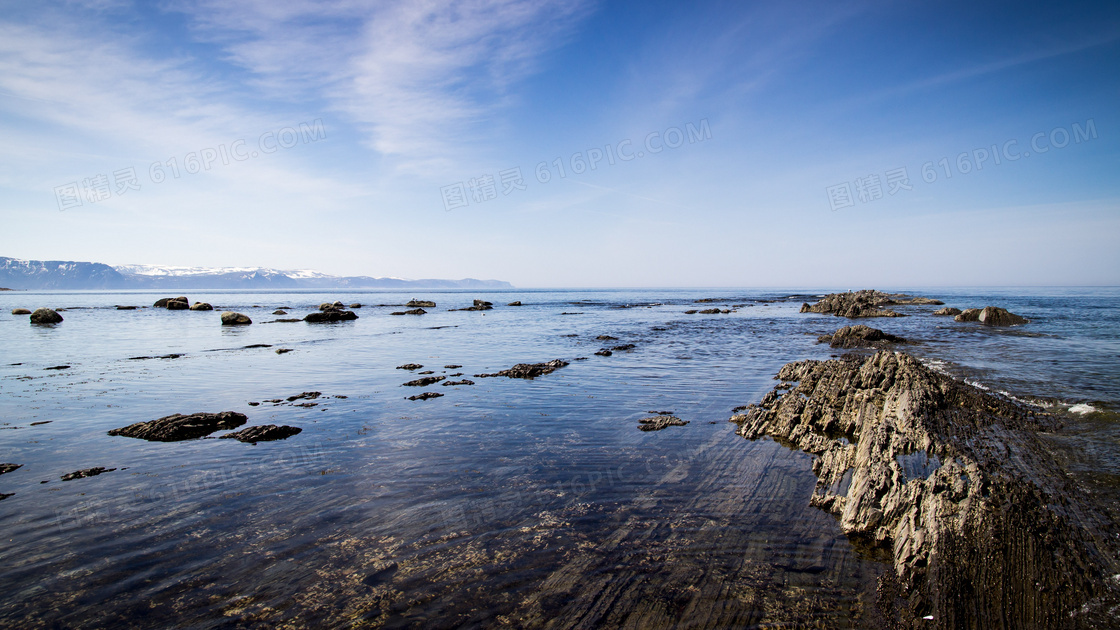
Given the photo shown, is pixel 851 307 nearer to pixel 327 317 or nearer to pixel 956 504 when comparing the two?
pixel 956 504

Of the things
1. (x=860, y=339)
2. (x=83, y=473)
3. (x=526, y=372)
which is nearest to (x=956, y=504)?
(x=526, y=372)

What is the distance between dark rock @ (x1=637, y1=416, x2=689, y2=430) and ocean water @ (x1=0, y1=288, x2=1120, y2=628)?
289 millimetres

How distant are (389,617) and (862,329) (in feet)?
105

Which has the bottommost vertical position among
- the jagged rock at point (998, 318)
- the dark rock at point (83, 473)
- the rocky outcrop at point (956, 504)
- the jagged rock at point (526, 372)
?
the dark rock at point (83, 473)

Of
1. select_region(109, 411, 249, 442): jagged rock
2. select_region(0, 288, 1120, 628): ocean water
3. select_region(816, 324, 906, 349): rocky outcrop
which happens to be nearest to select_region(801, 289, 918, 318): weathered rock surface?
select_region(816, 324, 906, 349): rocky outcrop

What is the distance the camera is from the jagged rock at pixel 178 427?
38.1ft

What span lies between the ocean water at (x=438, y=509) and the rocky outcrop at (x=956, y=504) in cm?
52

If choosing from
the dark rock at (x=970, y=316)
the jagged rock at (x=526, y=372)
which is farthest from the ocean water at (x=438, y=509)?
the dark rock at (x=970, y=316)

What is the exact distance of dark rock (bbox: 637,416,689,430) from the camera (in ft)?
39.6

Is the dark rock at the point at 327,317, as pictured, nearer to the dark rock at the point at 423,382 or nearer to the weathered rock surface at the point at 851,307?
the dark rock at the point at 423,382

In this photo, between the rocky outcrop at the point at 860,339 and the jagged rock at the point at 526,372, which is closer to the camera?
the jagged rock at the point at 526,372

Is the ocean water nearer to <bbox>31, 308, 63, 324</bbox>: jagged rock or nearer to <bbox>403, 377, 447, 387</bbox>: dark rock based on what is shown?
<bbox>403, 377, 447, 387</bbox>: dark rock

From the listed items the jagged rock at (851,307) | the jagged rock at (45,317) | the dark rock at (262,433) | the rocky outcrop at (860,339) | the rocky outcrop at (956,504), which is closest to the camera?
the rocky outcrop at (956,504)

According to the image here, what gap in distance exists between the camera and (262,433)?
11648 millimetres
